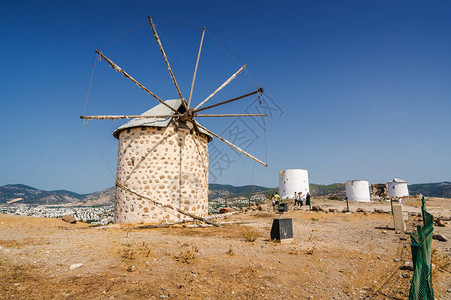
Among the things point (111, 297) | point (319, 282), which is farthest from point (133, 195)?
point (319, 282)

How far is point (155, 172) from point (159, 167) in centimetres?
30

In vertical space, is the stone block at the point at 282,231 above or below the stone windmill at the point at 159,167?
below

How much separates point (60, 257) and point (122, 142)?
7.75m

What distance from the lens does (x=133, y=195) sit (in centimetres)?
1134

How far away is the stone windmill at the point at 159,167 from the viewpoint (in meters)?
11.2

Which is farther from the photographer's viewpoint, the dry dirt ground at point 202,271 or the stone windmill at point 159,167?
the stone windmill at point 159,167

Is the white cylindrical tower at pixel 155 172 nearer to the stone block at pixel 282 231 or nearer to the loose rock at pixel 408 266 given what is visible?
the stone block at pixel 282 231

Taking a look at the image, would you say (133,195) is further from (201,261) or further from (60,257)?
(201,261)

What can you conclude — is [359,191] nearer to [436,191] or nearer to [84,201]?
[436,191]

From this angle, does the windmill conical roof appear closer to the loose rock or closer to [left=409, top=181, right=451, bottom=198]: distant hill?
the loose rock

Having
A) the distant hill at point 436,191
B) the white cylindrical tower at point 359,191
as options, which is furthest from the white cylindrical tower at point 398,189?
the distant hill at point 436,191

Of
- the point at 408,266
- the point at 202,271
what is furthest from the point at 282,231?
the point at 202,271

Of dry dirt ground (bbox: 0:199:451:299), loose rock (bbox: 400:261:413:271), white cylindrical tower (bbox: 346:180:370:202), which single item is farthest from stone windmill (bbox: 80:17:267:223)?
white cylindrical tower (bbox: 346:180:370:202)

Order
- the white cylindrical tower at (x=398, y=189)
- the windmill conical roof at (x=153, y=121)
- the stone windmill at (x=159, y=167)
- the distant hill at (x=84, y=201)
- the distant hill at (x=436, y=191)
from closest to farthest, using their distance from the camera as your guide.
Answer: the stone windmill at (x=159, y=167), the windmill conical roof at (x=153, y=121), the white cylindrical tower at (x=398, y=189), the distant hill at (x=436, y=191), the distant hill at (x=84, y=201)
